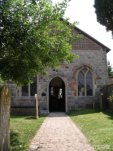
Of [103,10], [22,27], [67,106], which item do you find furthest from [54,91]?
[22,27]

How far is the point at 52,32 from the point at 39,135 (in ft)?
12.8

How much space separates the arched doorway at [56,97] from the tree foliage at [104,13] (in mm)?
12959

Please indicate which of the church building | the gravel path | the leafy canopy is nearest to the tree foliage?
the leafy canopy

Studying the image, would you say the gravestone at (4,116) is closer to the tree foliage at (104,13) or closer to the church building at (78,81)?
the tree foliage at (104,13)

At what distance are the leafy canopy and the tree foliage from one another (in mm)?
4719

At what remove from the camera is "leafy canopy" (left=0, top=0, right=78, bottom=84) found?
33.5 feet

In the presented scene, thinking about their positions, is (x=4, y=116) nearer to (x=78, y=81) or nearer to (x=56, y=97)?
(x=78, y=81)

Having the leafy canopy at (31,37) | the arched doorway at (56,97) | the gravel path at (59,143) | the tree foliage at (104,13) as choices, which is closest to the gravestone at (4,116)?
the gravel path at (59,143)

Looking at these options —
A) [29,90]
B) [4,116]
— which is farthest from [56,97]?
[4,116]

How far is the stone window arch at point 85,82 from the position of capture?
27.1 meters

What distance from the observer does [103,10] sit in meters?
16.8

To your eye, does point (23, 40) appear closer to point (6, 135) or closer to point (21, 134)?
point (6, 135)

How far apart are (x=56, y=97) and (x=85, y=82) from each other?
7.03 metres

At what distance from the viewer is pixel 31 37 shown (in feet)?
33.5
